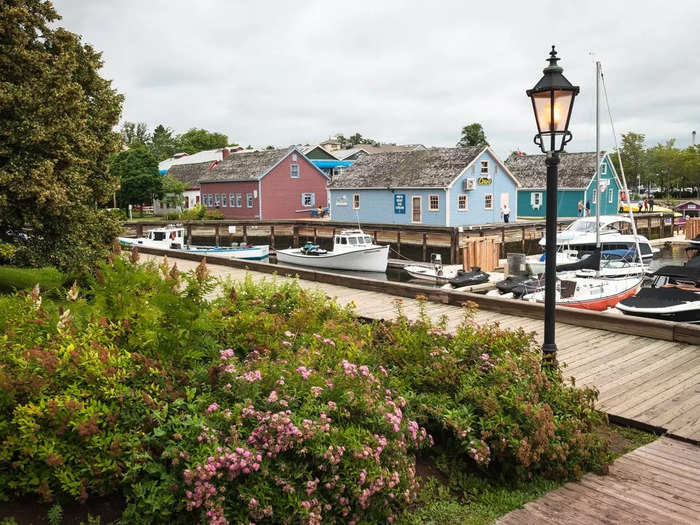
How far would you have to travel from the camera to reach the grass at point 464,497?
4648 mm

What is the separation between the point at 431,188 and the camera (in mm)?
45500

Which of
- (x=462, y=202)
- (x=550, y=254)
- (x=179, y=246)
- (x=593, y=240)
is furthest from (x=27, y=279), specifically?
(x=462, y=202)

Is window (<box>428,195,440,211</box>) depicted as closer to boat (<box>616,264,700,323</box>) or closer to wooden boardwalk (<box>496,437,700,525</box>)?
boat (<box>616,264,700,323</box>)

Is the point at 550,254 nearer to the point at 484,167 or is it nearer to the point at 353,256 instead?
the point at 353,256

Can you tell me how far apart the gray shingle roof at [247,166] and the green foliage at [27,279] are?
129ft

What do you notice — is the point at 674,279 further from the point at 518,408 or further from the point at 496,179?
the point at 496,179

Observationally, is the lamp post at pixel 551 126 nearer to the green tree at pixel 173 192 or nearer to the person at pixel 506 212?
the person at pixel 506 212

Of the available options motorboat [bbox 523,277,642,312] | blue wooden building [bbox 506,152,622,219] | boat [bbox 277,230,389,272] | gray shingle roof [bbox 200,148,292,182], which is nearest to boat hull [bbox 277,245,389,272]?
boat [bbox 277,230,389,272]

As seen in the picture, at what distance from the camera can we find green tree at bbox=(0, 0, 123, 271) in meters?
12.9

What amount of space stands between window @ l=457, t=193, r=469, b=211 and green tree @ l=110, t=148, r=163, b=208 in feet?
116

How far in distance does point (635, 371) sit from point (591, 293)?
11.3 metres

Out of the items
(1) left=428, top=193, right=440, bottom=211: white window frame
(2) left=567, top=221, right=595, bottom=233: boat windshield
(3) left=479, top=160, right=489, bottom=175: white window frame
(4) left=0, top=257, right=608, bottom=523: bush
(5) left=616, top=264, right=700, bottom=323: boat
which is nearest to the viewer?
(4) left=0, top=257, right=608, bottom=523: bush

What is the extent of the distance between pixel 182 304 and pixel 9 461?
1.90 m

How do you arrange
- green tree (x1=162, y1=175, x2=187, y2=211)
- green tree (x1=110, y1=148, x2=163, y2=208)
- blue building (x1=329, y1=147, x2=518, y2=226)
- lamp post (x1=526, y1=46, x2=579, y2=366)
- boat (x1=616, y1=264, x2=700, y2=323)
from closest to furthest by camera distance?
lamp post (x1=526, y1=46, x2=579, y2=366) → boat (x1=616, y1=264, x2=700, y2=323) → blue building (x1=329, y1=147, x2=518, y2=226) → green tree (x1=110, y1=148, x2=163, y2=208) → green tree (x1=162, y1=175, x2=187, y2=211)
